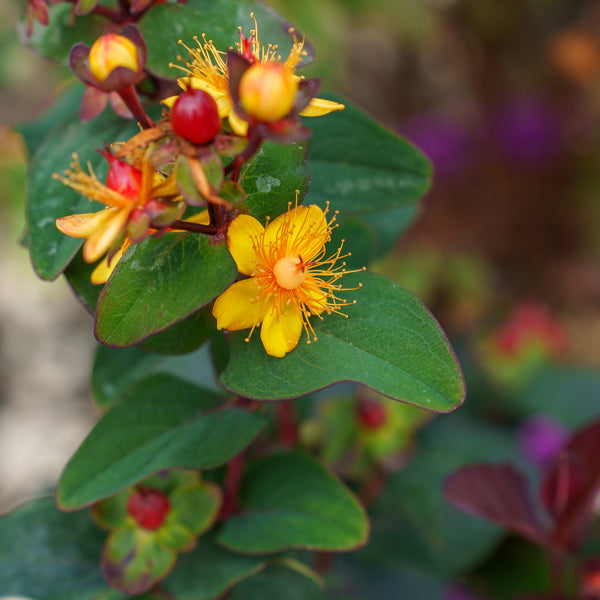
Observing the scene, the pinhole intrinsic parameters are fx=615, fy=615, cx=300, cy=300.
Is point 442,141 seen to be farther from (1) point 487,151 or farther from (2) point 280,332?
(2) point 280,332

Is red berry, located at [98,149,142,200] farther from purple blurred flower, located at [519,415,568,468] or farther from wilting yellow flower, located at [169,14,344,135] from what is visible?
purple blurred flower, located at [519,415,568,468]

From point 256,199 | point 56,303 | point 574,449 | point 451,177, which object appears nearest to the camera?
point 256,199

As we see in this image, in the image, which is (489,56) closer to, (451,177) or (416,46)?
(416,46)

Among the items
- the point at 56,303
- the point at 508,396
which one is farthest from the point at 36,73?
the point at 508,396

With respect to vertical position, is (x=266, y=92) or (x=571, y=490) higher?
(x=266, y=92)

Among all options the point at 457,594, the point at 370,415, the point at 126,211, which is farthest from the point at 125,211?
the point at 457,594

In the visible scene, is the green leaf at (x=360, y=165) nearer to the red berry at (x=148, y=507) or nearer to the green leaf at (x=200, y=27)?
the green leaf at (x=200, y=27)
